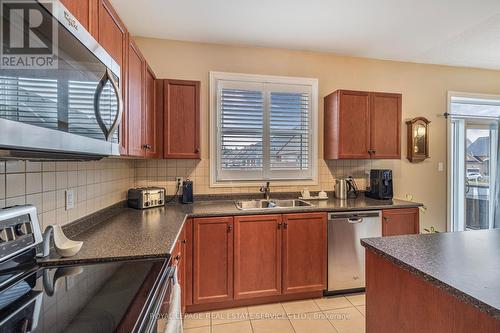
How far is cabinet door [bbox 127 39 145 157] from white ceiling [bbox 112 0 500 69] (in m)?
0.61

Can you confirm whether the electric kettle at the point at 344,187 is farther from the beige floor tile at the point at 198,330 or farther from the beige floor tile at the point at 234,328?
the beige floor tile at the point at 198,330

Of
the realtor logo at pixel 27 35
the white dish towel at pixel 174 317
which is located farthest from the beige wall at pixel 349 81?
the realtor logo at pixel 27 35

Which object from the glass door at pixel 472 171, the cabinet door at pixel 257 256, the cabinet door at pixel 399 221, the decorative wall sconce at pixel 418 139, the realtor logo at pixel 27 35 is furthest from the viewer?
the glass door at pixel 472 171

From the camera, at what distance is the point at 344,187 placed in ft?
9.74

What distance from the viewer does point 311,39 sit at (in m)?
2.75

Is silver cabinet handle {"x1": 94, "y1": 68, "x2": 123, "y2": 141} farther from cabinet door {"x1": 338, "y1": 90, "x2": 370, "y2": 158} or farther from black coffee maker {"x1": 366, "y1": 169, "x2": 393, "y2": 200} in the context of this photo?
black coffee maker {"x1": 366, "y1": 169, "x2": 393, "y2": 200}

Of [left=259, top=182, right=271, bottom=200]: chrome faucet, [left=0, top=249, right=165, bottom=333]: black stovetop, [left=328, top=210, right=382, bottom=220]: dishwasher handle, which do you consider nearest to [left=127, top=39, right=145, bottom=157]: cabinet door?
[left=0, top=249, right=165, bottom=333]: black stovetop

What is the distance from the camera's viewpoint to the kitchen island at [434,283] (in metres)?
0.84

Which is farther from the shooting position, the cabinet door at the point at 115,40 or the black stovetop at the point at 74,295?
the cabinet door at the point at 115,40

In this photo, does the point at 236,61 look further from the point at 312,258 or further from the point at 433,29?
the point at 312,258

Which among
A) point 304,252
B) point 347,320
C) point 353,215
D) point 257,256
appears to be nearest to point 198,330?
point 257,256

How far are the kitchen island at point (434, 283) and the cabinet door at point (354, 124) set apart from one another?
58.3 inches

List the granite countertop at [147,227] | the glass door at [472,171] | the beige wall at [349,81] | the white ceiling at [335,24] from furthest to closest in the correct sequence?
the glass door at [472,171], the beige wall at [349,81], the white ceiling at [335,24], the granite countertop at [147,227]

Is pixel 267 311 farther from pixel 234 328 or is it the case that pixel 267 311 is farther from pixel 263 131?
pixel 263 131
